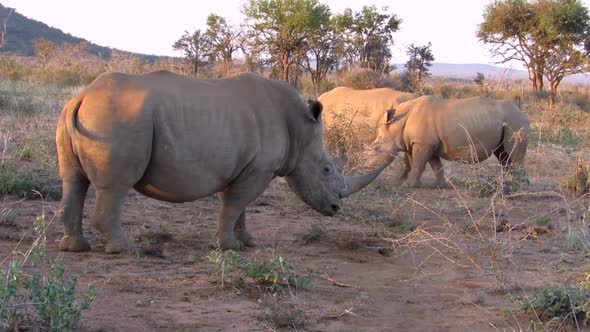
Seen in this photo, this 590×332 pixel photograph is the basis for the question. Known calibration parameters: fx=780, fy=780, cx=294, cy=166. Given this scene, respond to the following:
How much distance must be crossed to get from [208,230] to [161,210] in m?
0.96

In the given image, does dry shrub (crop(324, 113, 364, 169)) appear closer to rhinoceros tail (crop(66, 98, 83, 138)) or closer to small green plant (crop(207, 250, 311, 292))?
rhinoceros tail (crop(66, 98, 83, 138))

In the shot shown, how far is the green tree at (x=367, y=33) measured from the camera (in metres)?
30.4

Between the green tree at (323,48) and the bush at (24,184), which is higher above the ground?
the green tree at (323,48)

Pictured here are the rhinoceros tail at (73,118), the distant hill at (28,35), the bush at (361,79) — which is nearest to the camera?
the rhinoceros tail at (73,118)

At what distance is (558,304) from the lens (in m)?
4.68

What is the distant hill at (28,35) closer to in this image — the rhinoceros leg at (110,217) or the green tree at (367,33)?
the green tree at (367,33)

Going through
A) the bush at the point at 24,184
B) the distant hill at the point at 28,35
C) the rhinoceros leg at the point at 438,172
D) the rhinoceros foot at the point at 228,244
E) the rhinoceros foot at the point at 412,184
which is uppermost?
the distant hill at the point at 28,35

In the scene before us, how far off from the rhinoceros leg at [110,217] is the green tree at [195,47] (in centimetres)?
2077

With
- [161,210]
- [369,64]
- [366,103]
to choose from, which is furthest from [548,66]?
[161,210]

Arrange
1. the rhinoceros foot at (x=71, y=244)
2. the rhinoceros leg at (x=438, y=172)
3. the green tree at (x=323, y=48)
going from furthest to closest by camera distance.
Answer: the green tree at (x=323, y=48), the rhinoceros leg at (x=438, y=172), the rhinoceros foot at (x=71, y=244)

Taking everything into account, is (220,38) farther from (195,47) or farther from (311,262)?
(311,262)

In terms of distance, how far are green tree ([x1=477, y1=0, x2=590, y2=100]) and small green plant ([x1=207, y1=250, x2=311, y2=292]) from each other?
26844 millimetres

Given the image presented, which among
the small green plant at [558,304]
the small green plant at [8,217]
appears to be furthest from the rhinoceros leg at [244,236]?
the small green plant at [558,304]

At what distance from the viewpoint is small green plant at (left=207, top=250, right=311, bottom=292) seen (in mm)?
5113
